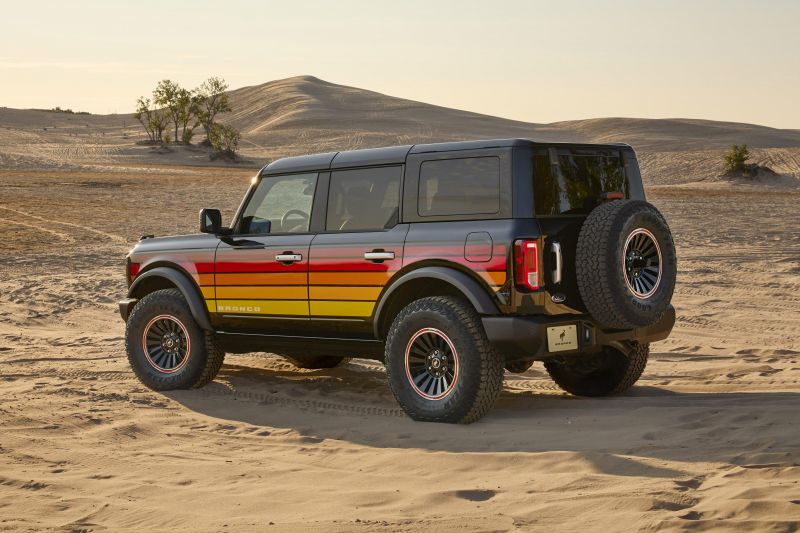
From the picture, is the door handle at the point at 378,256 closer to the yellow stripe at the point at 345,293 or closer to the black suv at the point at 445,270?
the black suv at the point at 445,270

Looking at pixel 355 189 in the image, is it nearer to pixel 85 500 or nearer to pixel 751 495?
pixel 85 500

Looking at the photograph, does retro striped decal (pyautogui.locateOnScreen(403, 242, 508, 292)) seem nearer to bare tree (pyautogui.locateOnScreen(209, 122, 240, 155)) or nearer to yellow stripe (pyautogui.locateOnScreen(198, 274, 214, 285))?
yellow stripe (pyautogui.locateOnScreen(198, 274, 214, 285))

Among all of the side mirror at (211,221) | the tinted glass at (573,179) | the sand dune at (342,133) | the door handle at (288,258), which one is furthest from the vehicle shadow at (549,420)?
the sand dune at (342,133)

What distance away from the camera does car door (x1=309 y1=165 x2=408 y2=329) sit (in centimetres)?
754

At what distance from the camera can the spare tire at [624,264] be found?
684 centimetres

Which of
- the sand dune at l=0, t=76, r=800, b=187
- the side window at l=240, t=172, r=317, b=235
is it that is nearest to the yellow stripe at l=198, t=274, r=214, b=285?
the side window at l=240, t=172, r=317, b=235

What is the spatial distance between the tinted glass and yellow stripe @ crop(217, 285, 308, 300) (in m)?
1.94

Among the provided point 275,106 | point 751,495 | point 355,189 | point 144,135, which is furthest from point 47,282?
point 275,106

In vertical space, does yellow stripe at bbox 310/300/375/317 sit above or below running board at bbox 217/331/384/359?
above

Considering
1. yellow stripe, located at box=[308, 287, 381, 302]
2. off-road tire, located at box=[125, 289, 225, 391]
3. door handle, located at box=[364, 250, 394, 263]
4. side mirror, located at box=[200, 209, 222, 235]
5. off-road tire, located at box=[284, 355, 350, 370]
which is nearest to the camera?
door handle, located at box=[364, 250, 394, 263]

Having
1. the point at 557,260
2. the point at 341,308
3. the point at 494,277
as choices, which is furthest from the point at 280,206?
the point at 557,260

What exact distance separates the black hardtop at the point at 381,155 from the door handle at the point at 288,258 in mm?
650

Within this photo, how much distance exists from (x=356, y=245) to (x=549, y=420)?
1.76 m

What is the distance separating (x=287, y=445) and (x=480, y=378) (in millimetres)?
1276
